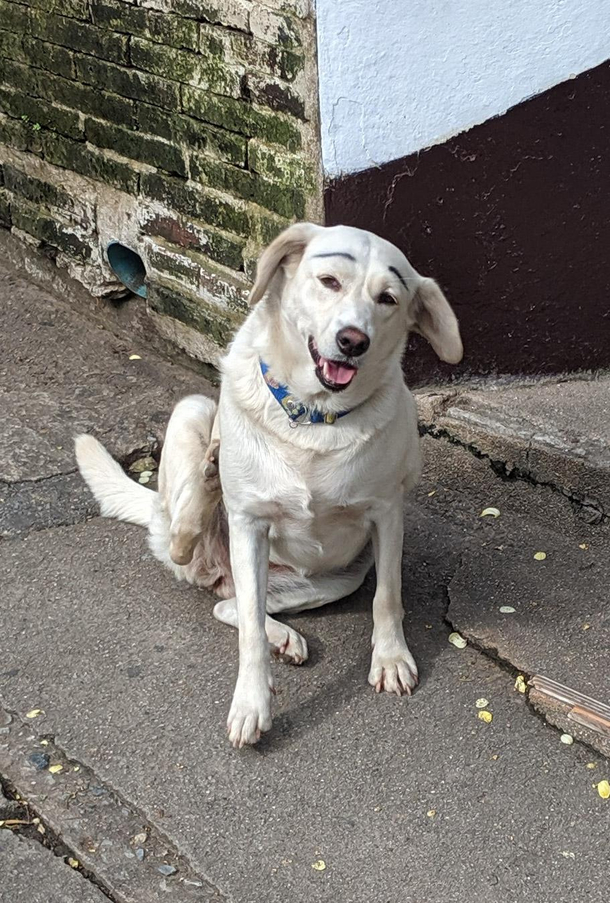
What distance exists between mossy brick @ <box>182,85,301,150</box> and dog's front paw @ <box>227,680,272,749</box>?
1.93 meters

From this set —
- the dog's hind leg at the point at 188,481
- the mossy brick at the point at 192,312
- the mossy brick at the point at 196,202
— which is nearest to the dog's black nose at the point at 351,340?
the dog's hind leg at the point at 188,481

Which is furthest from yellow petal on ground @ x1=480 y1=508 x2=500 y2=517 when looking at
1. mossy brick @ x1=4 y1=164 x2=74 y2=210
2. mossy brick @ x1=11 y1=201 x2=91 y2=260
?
mossy brick @ x1=4 y1=164 x2=74 y2=210

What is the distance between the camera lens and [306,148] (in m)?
3.84

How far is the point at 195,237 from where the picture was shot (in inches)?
176

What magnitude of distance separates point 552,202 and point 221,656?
198 cm

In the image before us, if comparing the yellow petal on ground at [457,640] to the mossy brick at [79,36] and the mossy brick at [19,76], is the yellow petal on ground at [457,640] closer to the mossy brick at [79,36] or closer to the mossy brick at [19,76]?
the mossy brick at [79,36]

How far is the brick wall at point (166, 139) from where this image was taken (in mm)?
3891

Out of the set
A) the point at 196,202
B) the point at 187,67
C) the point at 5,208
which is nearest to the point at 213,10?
the point at 187,67

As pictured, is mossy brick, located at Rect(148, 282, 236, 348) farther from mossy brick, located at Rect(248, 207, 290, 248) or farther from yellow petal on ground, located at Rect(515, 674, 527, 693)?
yellow petal on ground, located at Rect(515, 674, 527, 693)

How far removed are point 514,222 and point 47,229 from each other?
231 centimetres

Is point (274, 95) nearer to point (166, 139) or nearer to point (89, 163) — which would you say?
point (166, 139)

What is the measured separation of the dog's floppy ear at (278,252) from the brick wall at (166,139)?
3.53 ft

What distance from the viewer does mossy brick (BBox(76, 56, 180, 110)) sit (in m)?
4.32

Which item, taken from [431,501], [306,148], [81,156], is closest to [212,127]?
[306,148]
